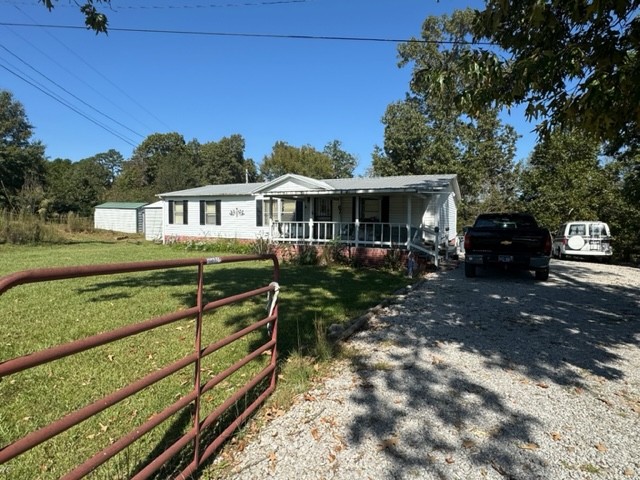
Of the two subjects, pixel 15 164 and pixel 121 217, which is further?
pixel 15 164

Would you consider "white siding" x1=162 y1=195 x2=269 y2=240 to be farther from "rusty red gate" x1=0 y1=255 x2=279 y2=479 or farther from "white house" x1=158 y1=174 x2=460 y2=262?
"rusty red gate" x1=0 y1=255 x2=279 y2=479

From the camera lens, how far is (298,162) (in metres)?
54.1

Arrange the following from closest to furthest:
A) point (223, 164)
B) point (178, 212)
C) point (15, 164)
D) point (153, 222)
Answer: point (178, 212) → point (153, 222) → point (15, 164) → point (223, 164)

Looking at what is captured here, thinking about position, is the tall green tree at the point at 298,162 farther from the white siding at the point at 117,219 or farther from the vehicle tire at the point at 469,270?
the vehicle tire at the point at 469,270

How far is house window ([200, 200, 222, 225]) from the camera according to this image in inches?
865

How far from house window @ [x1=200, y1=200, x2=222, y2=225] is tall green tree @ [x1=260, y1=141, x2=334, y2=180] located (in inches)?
1196

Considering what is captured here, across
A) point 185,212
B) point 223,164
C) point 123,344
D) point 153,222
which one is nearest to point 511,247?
point 123,344

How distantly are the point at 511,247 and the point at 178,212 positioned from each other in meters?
18.2

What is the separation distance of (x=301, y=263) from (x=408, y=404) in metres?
11.2

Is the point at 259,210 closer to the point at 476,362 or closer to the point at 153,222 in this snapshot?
the point at 153,222

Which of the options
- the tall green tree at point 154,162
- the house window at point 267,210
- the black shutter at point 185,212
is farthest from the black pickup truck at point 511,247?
the tall green tree at point 154,162

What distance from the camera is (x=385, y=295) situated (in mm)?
8586

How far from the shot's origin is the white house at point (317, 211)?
16.5 meters

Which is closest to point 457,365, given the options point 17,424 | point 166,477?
point 166,477
